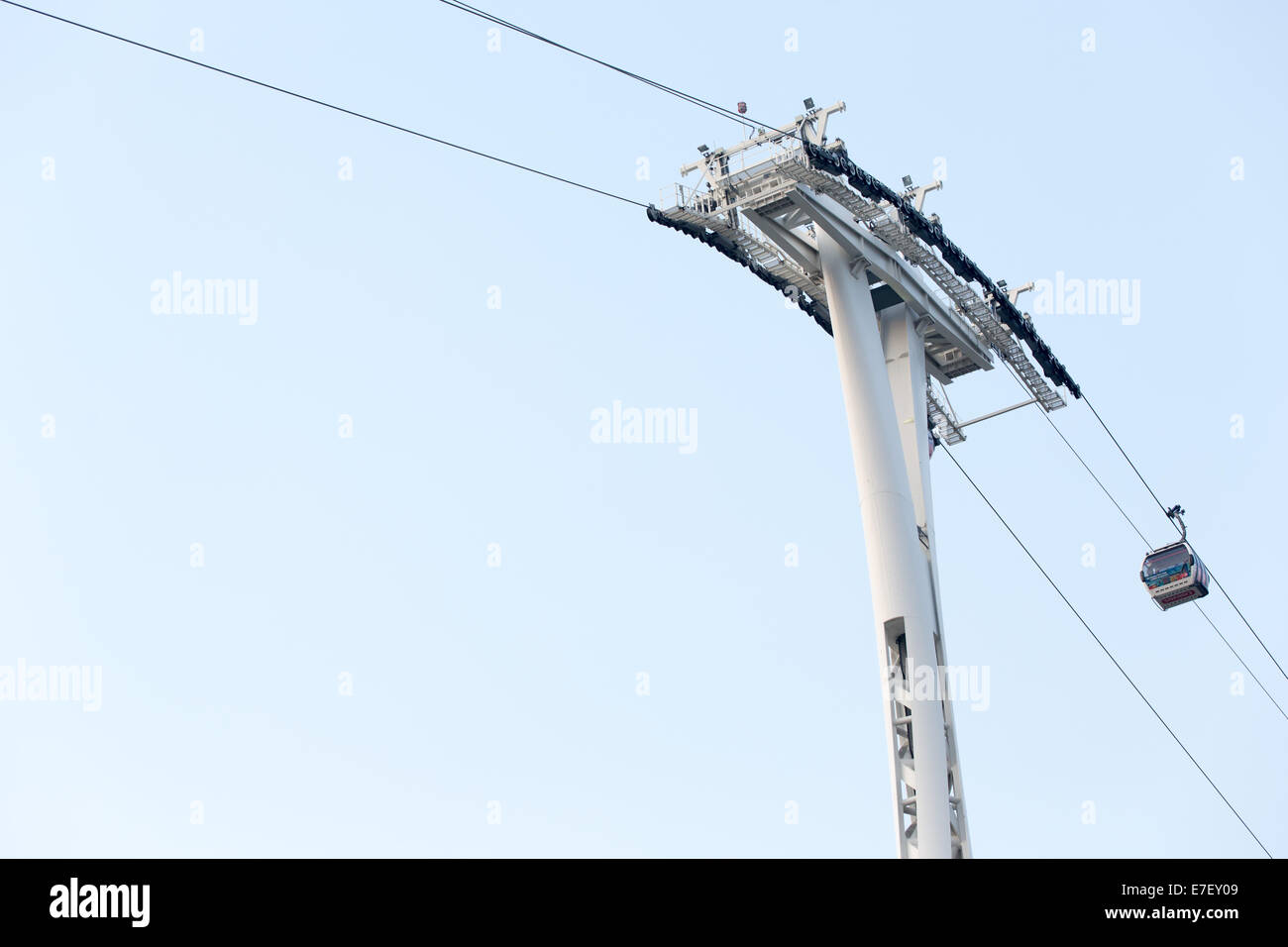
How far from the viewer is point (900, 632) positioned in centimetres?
3778

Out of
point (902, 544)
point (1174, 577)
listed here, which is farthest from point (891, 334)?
point (1174, 577)

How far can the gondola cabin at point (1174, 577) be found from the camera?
52.8 m

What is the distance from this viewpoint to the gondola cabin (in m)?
52.8

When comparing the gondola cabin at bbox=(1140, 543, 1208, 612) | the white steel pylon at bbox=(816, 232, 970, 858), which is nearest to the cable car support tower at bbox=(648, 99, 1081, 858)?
the white steel pylon at bbox=(816, 232, 970, 858)

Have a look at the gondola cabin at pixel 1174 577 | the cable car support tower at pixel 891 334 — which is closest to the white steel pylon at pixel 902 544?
the cable car support tower at pixel 891 334

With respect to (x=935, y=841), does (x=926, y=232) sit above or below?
above

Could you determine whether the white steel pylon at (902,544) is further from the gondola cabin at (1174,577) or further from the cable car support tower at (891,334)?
the gondola cabin at (1174,577)

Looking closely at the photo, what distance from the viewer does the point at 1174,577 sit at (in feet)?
174

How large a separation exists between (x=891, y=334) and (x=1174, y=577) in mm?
14659

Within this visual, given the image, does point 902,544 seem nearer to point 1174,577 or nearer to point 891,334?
point 891,334
